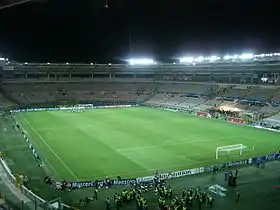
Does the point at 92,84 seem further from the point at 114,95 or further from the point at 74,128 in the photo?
the point at 74,128

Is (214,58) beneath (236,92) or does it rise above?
above

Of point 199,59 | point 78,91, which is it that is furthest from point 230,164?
point 78,91

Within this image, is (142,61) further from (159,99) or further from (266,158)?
(266,158)

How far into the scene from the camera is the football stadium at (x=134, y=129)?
25406mm

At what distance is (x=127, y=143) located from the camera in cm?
4009

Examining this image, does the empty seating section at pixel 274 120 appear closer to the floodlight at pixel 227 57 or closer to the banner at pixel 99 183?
the floodlight at pixel 227 57

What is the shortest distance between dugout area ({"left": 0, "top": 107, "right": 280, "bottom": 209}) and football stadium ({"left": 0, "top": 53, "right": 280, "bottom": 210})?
0.11 metres

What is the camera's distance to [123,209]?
22.0 meters

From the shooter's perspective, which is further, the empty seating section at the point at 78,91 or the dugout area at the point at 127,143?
the empty seating section at the point at 78,91

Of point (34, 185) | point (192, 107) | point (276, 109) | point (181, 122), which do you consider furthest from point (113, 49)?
point (34, 185)

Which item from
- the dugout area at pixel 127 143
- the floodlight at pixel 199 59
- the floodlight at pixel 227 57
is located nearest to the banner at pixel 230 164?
the dugout area at pixel 127 143

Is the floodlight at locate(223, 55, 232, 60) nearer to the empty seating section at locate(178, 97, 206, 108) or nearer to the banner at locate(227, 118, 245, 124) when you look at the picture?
the empty seating section at locate(178, 97, 206, 108)

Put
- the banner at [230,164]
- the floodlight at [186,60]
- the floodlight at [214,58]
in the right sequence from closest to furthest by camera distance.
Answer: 1. the banner at [230,164]
2. the floodlight at [214,58]
3. the floodlight at [186,60]

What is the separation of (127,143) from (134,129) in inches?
358
